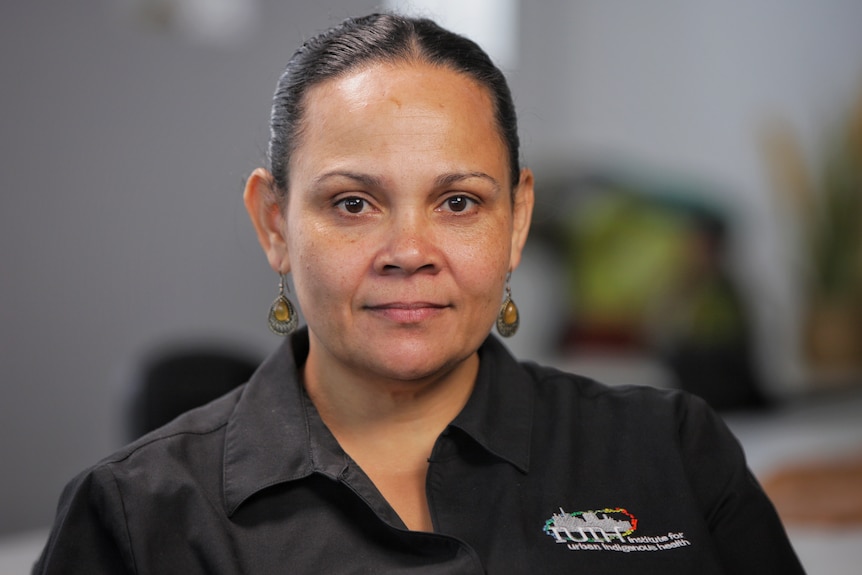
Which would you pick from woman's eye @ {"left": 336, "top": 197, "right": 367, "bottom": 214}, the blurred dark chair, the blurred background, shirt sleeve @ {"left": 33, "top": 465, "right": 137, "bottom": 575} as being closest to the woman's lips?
woman's eye @ {"left": 336, "top": 197, "right": 367, "bottom": 214}

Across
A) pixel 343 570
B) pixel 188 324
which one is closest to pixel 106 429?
pixel 188 324

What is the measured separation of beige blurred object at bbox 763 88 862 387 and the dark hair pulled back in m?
3.45

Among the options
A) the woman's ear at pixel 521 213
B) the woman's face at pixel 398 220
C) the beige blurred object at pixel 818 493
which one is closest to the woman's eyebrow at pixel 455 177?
the woman's face at pixel 398 220

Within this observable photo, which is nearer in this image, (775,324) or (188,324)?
(188,324)

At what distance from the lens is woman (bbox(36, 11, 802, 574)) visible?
4.06 ft

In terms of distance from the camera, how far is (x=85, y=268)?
3.55m

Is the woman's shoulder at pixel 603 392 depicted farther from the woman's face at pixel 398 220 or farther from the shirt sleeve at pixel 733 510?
the woman's face at pixel 398 220

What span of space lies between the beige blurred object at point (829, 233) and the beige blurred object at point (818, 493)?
5.41 ft

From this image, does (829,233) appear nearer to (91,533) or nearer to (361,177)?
(361,177)

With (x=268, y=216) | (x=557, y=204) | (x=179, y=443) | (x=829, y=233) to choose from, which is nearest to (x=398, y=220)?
(x=268, y=216)

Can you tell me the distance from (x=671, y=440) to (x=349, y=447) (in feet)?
1.34

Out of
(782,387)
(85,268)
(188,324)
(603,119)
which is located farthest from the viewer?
(603,119)

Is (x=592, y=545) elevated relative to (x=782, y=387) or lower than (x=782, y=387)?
elevated

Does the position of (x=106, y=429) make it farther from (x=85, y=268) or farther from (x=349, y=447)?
(x=349, y=447)
